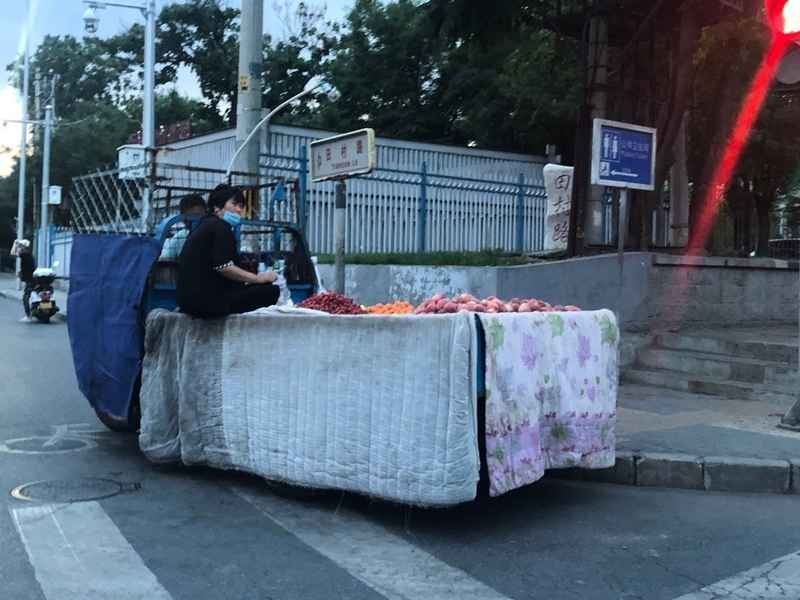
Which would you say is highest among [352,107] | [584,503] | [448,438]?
[352,107]

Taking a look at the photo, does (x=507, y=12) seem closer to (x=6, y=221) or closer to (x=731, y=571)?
(x=731, y=571)

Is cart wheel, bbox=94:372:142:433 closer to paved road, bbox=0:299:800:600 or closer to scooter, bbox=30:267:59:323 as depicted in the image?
paved road, bbox=0:299:800:600

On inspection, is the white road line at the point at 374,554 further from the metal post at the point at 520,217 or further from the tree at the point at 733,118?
the metal post at the point at 520,217

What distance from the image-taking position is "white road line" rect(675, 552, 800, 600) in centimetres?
389

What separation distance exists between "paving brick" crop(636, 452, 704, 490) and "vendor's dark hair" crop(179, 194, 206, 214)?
4.00 m

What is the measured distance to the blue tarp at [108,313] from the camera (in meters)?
6.25

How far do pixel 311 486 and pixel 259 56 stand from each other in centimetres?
589

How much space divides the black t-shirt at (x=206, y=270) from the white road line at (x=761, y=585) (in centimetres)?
338

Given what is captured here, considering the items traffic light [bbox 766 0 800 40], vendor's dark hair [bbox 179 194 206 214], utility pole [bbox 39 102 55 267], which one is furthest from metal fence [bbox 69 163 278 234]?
utility pole [bbox 39 102 55 267]

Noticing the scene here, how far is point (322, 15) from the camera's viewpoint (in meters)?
34.9

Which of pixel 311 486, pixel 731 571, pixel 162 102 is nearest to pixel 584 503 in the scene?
pixel 731 571

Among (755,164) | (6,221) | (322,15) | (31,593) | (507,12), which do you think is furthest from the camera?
(6,221)

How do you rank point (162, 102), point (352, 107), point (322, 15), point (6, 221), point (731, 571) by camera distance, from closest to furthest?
1. point (731, 571)
2. point (352, 107)
3. point (322, 15)
4. point (162, 102)
5. point (6, 221)

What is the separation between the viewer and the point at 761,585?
404cm
